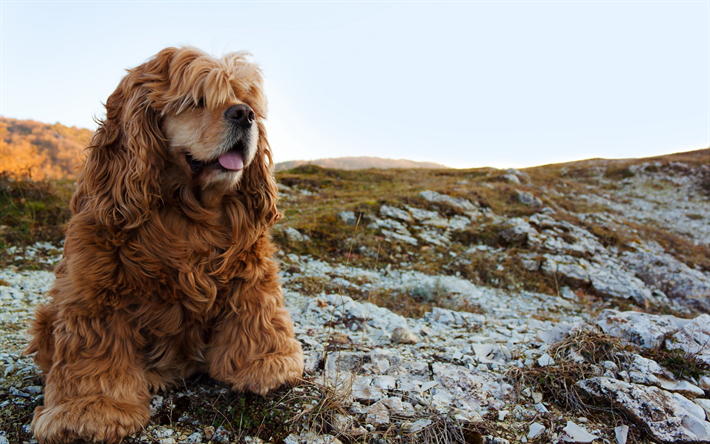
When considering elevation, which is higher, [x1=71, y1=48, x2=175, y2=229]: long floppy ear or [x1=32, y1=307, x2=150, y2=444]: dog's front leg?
[x1=71, y1=48, x2=175, y2=229]: long floppy ear

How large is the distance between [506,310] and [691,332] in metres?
3.10

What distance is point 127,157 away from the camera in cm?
264

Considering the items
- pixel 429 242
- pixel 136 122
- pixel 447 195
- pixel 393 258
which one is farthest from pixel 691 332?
pixel 447 195

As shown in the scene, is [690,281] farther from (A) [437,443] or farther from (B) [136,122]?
(B) [136,122]

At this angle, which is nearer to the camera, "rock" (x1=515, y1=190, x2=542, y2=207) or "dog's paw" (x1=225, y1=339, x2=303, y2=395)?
"dog's paw" (x1=225, y1=339, x2=303, y2=395)

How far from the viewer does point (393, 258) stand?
29.9ft

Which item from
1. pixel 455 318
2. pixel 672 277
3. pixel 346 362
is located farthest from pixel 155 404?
pixel 672 277

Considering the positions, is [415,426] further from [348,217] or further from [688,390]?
[348,217]

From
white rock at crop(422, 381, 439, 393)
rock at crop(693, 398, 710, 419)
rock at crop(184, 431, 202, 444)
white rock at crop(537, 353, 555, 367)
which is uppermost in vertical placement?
white rock at crop(537, 353, 555, 367)

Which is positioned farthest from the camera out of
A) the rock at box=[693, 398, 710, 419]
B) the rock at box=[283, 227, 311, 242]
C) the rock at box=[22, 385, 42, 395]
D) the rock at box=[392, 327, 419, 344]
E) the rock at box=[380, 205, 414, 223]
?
the rock at box=[380, 205, 414, 223]

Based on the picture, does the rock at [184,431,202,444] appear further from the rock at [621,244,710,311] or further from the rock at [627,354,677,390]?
the rock at [621,244,710,311]

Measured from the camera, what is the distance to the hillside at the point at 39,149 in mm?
9430

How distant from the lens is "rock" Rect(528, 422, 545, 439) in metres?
2.50

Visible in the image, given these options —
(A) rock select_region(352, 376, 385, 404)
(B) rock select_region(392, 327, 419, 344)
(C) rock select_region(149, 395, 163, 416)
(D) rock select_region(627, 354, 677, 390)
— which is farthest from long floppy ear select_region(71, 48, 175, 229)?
(D) rock select_region(627, 354, 677, 390)
